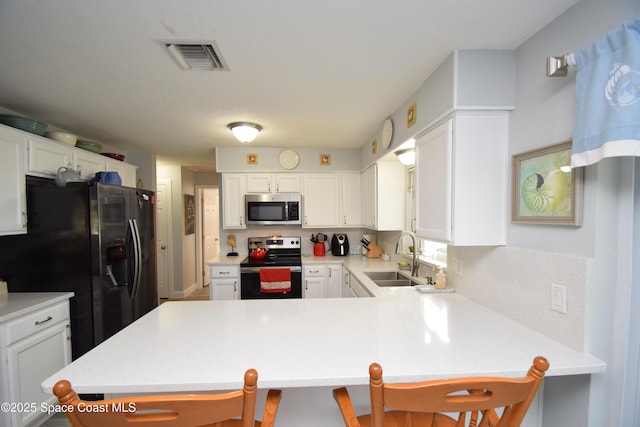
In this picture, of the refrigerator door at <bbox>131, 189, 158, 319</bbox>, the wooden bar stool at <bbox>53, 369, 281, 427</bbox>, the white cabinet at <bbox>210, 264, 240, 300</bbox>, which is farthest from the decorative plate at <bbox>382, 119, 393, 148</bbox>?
the refrigerator door at <bbox>131, 189, 158, 319</bbox>

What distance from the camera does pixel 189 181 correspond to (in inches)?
197

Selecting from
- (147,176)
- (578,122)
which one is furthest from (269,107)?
(147,176)

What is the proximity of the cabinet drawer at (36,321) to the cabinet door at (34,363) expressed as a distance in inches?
1.4

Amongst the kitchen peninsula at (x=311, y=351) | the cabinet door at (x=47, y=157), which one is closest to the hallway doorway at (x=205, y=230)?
the cabinet door at (x=47, y=157)

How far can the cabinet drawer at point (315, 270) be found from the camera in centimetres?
324

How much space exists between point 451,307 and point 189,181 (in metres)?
4.91

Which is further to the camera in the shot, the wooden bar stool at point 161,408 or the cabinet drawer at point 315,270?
the cabinet drawer at point 315,270

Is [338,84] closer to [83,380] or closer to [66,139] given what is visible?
[83,380]

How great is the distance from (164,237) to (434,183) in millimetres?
4616

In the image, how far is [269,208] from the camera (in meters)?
3.45

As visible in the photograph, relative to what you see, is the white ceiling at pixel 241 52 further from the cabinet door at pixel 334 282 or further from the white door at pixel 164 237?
the white door at pixel 164 237

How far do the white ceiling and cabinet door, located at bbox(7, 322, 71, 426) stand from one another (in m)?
1.71

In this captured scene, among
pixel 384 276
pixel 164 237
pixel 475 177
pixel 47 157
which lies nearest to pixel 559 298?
pixel 475 177

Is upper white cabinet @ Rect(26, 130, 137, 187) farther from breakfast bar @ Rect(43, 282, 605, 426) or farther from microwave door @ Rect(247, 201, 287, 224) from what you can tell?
breakfast bar @ Rect(43, 282, 605, 426)
